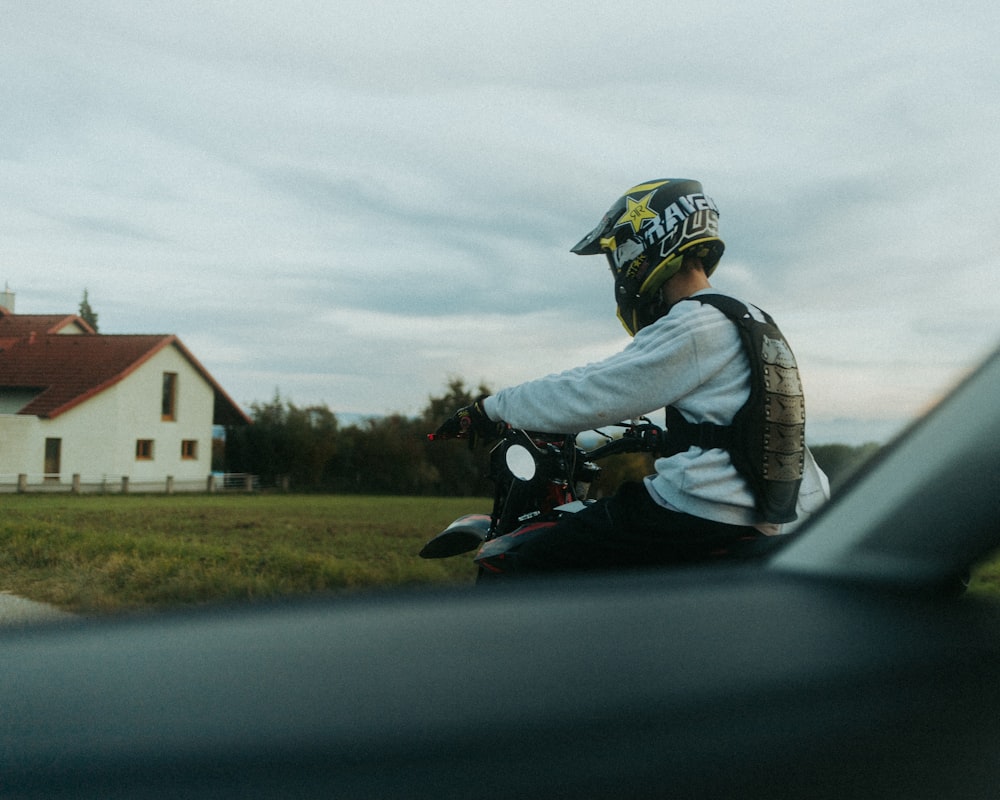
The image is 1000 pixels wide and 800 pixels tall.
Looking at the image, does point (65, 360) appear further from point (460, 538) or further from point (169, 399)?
point (460, 538)

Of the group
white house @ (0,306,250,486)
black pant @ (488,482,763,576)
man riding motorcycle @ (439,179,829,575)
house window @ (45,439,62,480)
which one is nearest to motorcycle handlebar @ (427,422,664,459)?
man riding motorcycle @ (439,179,829,575)

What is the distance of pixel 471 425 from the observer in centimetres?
287

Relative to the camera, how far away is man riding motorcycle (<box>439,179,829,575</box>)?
2428mm

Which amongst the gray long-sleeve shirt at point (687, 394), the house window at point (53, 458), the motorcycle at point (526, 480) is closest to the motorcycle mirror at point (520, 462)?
the motorcycle at point (526, 480)

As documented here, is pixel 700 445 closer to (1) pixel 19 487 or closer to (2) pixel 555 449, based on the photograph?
(2) pixel 555 449

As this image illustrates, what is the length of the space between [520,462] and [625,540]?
0.53 m

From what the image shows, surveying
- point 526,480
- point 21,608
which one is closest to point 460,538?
point 526,480

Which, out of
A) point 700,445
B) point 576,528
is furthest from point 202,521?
point 700,445

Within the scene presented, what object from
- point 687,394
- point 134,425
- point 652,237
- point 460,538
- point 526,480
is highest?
point 652,237

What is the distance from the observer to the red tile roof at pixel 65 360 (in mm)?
2170

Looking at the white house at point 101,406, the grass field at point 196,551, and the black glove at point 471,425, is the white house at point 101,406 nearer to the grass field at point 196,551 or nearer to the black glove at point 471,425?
the grass field at point 196,551

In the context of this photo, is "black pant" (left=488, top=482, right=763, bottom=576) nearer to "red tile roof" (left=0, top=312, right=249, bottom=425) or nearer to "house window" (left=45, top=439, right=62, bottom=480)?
"red tile roof" (left=0, top=312, right=249, bottom=425)

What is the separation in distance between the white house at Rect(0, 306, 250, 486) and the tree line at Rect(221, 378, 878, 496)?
0.74 ft

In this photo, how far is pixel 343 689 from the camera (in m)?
0.90
